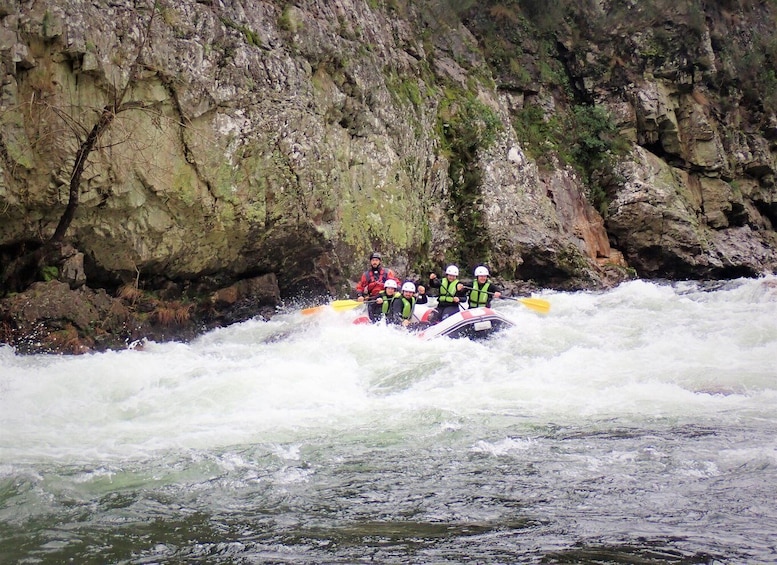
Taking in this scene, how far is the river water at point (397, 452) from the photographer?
3729 mm

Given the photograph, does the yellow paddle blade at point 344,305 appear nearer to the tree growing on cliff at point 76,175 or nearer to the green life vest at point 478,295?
the green life vest at point 478,295

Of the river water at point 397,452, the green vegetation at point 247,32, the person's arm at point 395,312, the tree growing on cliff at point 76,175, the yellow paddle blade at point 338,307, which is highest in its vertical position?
the green vegetation at point 247,32

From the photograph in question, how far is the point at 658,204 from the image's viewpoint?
63.8ft

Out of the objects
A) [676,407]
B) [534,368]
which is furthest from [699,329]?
[676,407]

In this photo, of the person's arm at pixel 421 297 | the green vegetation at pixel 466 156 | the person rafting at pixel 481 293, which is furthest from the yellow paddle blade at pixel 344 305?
the green vegetation at pixel 466 156

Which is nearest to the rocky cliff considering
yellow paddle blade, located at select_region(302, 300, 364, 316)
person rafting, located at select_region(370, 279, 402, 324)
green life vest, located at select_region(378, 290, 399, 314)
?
yellow paddle blade, located at select_region(302, 300, 364, 316)

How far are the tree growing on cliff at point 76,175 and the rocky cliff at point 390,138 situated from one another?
7cm

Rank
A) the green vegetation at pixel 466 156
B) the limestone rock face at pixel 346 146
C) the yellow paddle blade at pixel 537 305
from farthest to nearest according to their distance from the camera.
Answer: the green vegetation at pixel 466 156
the yellow paddle blade at pixel 537 305
the limestone rock face at pixel 346 146

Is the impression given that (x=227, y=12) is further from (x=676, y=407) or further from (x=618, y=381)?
(x=676, y=407)

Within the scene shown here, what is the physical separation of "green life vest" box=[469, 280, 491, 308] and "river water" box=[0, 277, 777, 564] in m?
1.96

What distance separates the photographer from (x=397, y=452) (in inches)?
212

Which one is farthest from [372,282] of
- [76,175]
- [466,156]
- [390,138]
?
[466,156]

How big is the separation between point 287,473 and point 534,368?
4.01m

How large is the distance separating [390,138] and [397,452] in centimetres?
973
